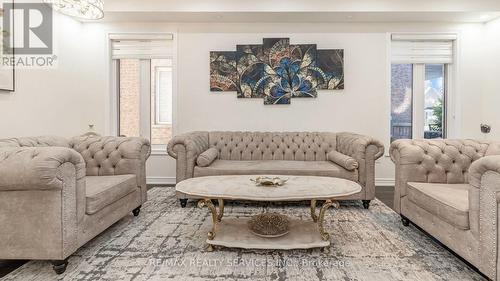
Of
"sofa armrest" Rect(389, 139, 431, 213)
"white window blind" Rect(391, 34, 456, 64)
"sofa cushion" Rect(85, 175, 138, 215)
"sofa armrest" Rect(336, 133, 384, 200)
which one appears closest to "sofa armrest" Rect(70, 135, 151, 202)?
"sofa cushion" Rect(85, 175, 138, 215)

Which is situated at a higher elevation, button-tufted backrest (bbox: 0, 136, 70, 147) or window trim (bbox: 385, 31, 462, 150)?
window trim (bbox: 385, 31, 462, 150)

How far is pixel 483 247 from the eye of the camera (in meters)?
1.83

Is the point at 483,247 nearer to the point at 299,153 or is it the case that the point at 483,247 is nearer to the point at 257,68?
the point at 299,153

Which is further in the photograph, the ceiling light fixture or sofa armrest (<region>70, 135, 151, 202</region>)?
the ceiling light fixture

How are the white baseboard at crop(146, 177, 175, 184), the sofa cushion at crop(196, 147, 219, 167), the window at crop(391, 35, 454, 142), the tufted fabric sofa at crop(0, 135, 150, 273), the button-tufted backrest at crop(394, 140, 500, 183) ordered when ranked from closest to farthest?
the tufted fabric sofa at crop(0, 135, 150, 273) → the button-tufted backrest at crop(394, 140, 500, 183) → the sofa cushion at crop(196, 147, 219, 167) → the window at crop(391, 35, 454, 142) → the white baseboard at crop(146, 177, 175, 184)

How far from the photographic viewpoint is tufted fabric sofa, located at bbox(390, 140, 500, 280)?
179 cm

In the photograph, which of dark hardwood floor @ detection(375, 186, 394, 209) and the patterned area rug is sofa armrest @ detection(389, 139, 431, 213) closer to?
the patterned area rug

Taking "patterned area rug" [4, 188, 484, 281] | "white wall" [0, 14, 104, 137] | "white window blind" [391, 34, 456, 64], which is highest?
"white window blind" [391, 34, 456, 64]

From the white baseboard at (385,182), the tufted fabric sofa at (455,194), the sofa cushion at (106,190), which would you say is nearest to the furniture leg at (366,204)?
the tufted fabric sofa at (455,194)

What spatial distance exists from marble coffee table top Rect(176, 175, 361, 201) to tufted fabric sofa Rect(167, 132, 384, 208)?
0.99m

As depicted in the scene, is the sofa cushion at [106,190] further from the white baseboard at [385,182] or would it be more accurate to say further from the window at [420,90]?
the window at [420,90]

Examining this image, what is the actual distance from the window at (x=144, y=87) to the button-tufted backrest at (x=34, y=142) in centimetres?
187

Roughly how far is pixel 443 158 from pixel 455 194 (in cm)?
62

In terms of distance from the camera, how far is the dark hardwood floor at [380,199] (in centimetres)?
207
